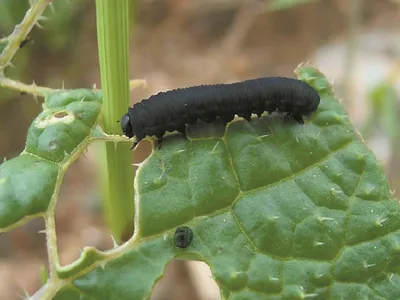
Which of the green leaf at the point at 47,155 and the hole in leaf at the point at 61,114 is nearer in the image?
the green leaf at the point at 47,155

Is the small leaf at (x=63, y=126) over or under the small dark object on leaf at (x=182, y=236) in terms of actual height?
over

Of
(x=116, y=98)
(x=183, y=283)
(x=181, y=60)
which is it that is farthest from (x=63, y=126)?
(x=181, y=60)

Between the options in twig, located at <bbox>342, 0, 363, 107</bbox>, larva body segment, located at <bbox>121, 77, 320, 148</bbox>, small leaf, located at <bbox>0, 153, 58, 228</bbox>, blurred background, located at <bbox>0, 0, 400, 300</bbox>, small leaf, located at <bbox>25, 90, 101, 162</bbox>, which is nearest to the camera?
small leaf, located at <bbox>0, 153, 58, 228</bbox>

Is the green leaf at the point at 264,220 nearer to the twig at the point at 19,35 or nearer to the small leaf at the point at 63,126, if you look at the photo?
the small leaf at the point at 63,126

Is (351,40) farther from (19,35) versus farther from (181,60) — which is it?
(181,60)

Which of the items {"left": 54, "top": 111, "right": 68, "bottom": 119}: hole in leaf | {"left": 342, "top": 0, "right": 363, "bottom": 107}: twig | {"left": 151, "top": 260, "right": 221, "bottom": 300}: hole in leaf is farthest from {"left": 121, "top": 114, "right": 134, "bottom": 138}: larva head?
{"left": 151, "top": 260, "right": 221, "bottom": 300}: hole in leaf

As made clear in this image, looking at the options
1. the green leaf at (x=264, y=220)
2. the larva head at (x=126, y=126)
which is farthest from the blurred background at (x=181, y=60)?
the larva head at (x=126, y=126)

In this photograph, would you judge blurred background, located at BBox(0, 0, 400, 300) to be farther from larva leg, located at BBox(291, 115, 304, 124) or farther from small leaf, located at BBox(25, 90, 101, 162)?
small leaf, located at BBox(25, 90, 101, 162)
